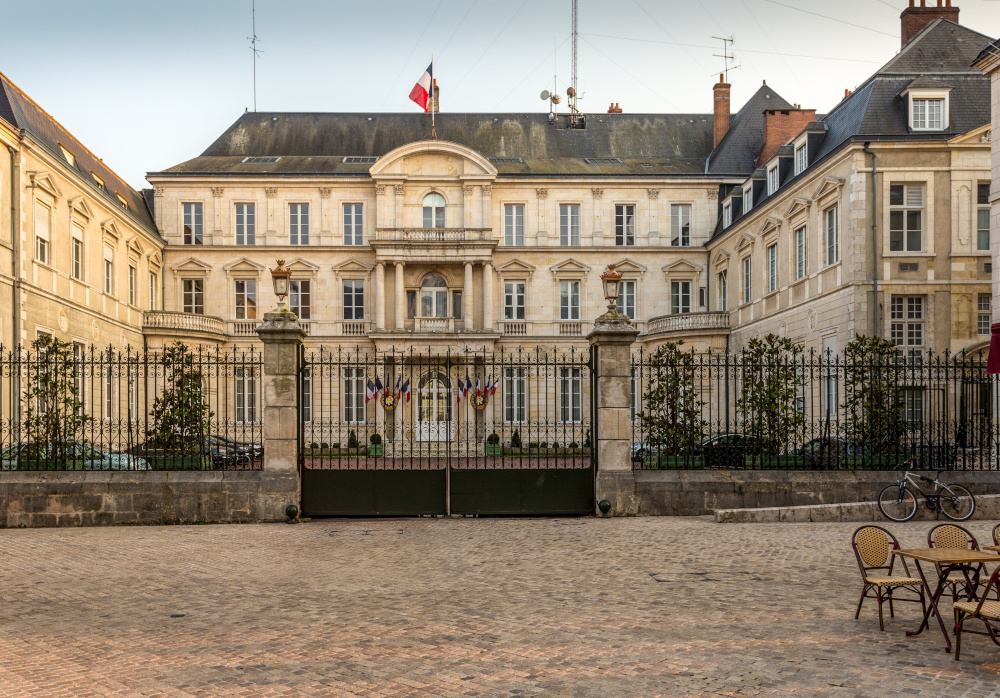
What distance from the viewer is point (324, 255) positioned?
132 ft

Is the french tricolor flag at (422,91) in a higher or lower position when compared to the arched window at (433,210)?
higher

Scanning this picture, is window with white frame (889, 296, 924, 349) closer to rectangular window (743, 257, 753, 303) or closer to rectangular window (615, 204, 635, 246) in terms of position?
rectangular window (743, 257, 753, 303)

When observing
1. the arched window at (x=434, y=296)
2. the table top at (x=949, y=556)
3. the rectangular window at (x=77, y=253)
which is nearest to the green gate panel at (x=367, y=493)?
the table top at (x=949, y=556)

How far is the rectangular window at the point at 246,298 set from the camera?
39812mm

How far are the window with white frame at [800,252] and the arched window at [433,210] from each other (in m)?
16.3

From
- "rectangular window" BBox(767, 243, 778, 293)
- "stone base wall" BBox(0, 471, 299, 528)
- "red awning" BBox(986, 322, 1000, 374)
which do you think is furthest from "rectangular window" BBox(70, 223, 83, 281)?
"red awning" BBox(986, 322, 1000, 374)

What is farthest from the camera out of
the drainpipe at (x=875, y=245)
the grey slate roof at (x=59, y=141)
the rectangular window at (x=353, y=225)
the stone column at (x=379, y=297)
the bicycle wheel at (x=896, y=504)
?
the rectangular window at (x=353, y=225)

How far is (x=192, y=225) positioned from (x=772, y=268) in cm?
2512

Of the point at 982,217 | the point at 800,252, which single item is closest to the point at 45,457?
the point at 800,252

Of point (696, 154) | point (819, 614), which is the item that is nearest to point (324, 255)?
point (696, 154)

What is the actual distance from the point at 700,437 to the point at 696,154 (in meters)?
29.4

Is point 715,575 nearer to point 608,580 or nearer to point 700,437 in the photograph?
point 608,580

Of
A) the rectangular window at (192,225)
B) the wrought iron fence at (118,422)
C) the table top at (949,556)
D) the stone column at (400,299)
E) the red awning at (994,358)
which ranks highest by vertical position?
Result: the rectangular window at (192,225)

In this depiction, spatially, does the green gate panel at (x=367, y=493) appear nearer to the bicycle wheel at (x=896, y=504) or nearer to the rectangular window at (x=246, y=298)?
the bicycle wheel at (x=896, y=504)
